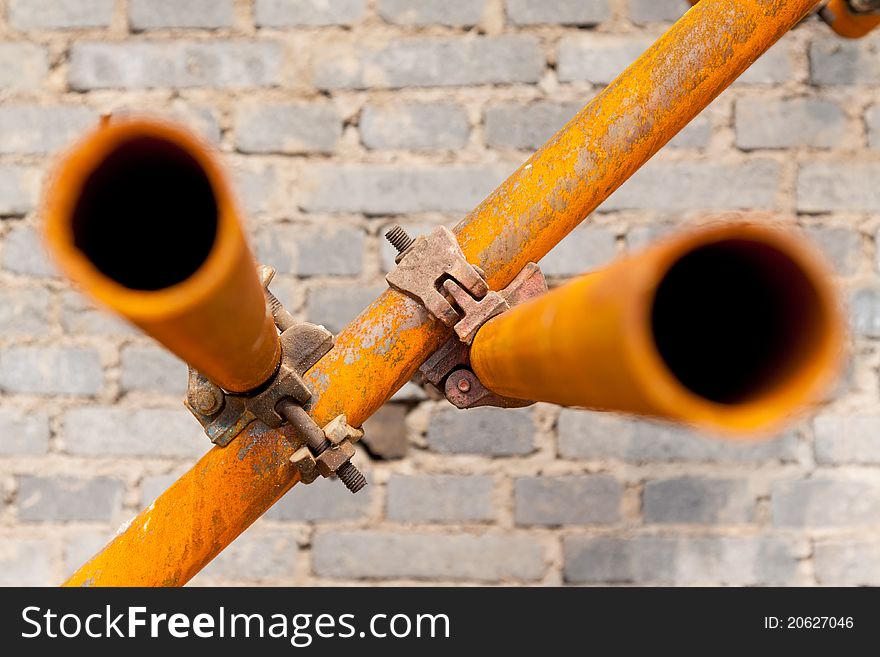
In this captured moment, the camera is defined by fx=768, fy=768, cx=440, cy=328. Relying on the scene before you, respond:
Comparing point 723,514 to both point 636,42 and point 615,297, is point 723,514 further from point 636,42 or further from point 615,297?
point 615,297

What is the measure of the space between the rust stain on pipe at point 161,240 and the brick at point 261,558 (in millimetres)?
989

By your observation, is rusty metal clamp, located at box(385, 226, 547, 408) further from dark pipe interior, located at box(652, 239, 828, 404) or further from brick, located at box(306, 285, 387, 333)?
brick, located at box(306, 285, 387, 333)

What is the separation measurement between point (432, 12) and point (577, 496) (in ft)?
2.83

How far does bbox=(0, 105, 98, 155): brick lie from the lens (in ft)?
4.33

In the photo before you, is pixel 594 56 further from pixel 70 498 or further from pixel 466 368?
pixel 70 498

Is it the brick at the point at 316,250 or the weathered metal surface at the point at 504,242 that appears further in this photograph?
the brick at the point at 316,250

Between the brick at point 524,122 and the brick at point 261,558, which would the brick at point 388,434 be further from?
the brick at point 524,122

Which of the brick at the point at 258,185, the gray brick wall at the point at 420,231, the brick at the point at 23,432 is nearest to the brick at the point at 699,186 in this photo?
the gray brick wall at the point at 420,231

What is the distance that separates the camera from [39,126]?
52.1 inches

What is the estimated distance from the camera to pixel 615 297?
0.88 feet

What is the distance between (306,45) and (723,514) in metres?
1.08

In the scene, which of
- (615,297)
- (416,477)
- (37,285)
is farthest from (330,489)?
(615,297)

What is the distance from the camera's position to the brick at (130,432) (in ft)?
4.36

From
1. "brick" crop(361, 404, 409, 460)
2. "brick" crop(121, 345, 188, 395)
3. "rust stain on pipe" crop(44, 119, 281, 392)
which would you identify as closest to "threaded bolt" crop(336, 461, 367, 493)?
"rust stain on pipe" crop(44, 119, 281, 392)
